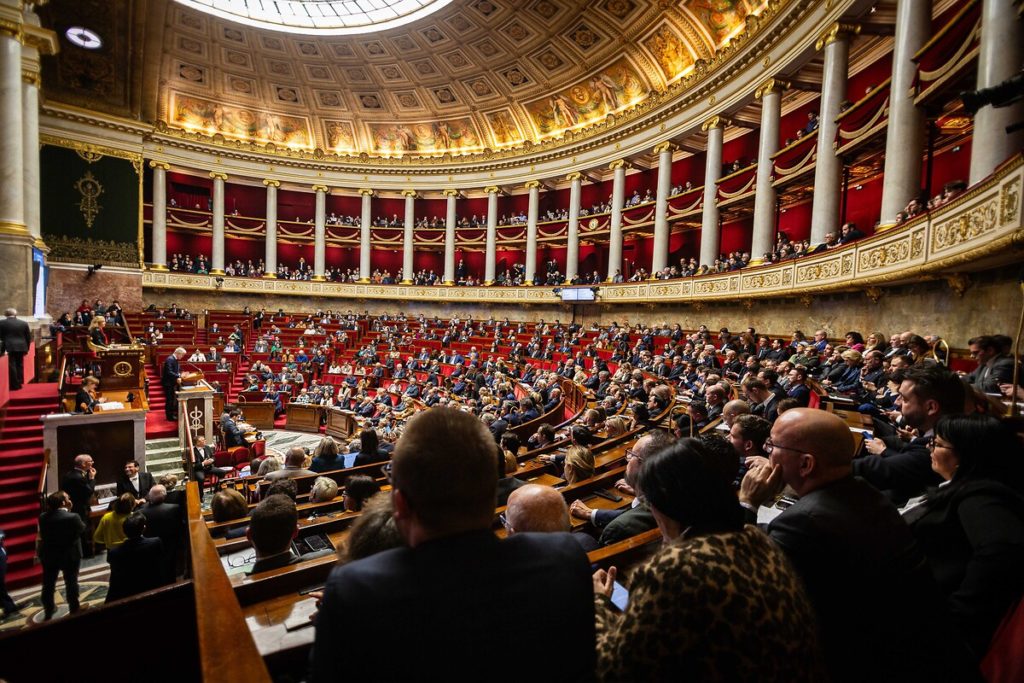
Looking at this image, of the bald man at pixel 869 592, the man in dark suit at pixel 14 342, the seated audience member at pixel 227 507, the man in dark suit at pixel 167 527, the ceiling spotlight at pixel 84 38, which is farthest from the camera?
the ceiling spotlight at pixel 84 38

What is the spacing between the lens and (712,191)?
1631 cm

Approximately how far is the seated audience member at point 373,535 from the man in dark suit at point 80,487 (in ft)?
22.1

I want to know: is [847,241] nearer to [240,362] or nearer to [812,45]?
[812,45]

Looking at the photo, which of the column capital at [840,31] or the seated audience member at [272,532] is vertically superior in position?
the column capital at [840,31]

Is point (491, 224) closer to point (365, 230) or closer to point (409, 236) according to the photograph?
point (409, 236)

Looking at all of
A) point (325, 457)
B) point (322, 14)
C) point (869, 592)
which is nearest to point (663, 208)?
point (325, 457)

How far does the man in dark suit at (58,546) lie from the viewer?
4859mm

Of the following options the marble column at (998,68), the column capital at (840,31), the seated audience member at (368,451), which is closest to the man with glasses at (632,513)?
the seated audience member at (368,451)

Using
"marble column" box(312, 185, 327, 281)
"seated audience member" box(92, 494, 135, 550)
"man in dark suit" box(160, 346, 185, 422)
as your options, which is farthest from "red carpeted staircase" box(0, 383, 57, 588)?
"marble column" box(312, 185, 327, 281)

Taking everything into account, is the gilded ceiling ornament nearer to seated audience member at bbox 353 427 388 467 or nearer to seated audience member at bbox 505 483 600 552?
seated audience member at bbox 353 427 388 467

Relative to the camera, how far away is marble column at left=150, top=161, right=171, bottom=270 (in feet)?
74.1

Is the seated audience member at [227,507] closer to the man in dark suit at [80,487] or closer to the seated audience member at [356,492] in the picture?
the seated audience member at [356,492]

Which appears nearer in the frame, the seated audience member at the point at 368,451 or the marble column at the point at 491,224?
the seated audience member at the point at 368,451

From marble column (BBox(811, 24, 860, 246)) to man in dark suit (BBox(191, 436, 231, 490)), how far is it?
13.3m
